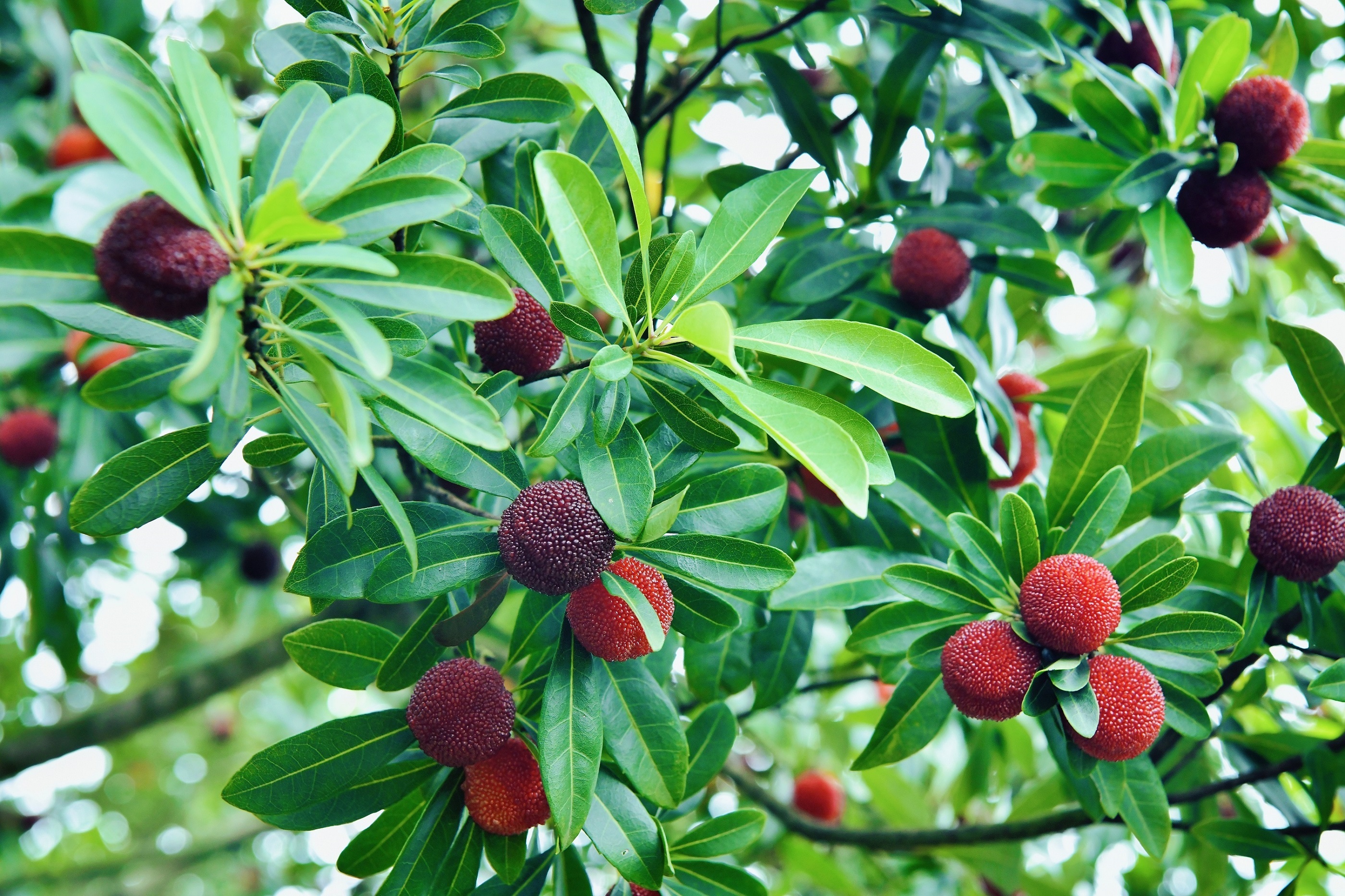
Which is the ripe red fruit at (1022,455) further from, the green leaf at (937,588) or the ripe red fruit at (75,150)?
the ripe red fruit at (75,150)

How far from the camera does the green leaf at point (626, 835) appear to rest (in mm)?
1149

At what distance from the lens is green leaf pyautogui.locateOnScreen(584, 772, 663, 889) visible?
3.77ft

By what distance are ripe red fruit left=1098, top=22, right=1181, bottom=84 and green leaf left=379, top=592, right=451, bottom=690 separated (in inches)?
59.4

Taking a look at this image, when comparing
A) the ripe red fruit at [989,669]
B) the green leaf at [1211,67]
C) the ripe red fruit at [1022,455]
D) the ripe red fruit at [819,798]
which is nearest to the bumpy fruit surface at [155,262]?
the ripe red fruit at [989,669]

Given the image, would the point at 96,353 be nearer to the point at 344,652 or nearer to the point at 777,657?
the point at 344,652

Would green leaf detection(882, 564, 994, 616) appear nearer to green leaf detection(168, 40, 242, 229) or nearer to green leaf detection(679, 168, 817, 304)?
green leaf detection(679, 168, 817, 304)

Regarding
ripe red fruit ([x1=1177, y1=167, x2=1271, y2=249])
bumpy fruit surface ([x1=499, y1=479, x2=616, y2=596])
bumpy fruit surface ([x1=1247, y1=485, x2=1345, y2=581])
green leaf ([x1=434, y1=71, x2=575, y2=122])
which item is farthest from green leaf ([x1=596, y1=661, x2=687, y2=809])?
ripe red fruit ([x1=1177, y1=167, x2=1271, y2=249])

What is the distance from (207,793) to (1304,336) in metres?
4.46

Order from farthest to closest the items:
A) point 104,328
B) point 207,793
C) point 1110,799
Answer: point 207,793 < point 1110,799 < point 104,328

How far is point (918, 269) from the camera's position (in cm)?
157

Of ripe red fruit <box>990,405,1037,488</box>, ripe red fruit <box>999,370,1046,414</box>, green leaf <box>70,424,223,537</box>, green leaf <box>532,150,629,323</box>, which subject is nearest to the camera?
green leaf <box>532,150,629,323</box>

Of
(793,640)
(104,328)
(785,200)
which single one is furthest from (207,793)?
(785,200)

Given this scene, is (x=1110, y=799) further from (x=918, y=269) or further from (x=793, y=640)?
(x=918, y=269)

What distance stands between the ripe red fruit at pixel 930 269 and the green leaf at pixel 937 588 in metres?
0.53
